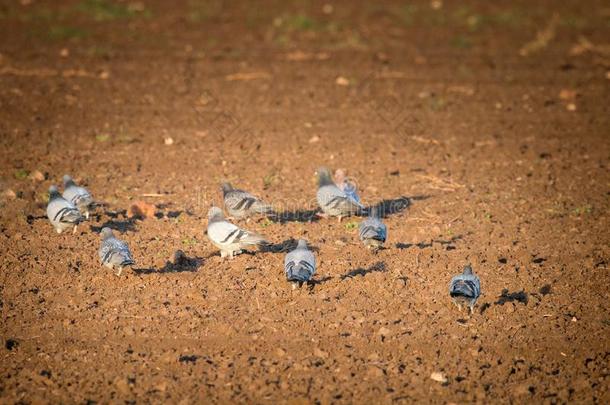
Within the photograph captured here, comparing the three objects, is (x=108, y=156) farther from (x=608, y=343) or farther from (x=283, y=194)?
(x=608, y=343)

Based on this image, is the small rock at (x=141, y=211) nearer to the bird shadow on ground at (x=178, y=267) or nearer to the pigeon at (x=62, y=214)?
the pigeon at (x=62, y=214)

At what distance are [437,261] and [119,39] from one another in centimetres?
1459

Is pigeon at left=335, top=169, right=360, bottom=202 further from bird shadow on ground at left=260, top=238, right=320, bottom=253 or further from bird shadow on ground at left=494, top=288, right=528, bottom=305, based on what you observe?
bird shadow on ground at left=494, top=288, right=528, bottom=305

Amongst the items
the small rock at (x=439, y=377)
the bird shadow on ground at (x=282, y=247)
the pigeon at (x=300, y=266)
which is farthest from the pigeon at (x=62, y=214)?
the small rock at (x=439, y=377)

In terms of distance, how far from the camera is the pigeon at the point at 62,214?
958cm

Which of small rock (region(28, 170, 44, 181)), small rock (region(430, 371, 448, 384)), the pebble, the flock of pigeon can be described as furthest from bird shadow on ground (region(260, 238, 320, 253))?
small rock (region(28, 170, 44, 181))

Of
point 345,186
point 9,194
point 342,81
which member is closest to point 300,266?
point 345,186

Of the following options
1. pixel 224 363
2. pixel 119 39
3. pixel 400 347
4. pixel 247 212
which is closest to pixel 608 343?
pixel 400 347

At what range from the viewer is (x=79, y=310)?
27.2ft

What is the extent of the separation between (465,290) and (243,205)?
358cm

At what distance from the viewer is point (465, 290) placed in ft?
26.2

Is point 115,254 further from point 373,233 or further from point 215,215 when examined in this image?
point 373,233

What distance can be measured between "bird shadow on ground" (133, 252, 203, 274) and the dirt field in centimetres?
10

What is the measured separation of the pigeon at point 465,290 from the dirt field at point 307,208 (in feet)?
0.75
